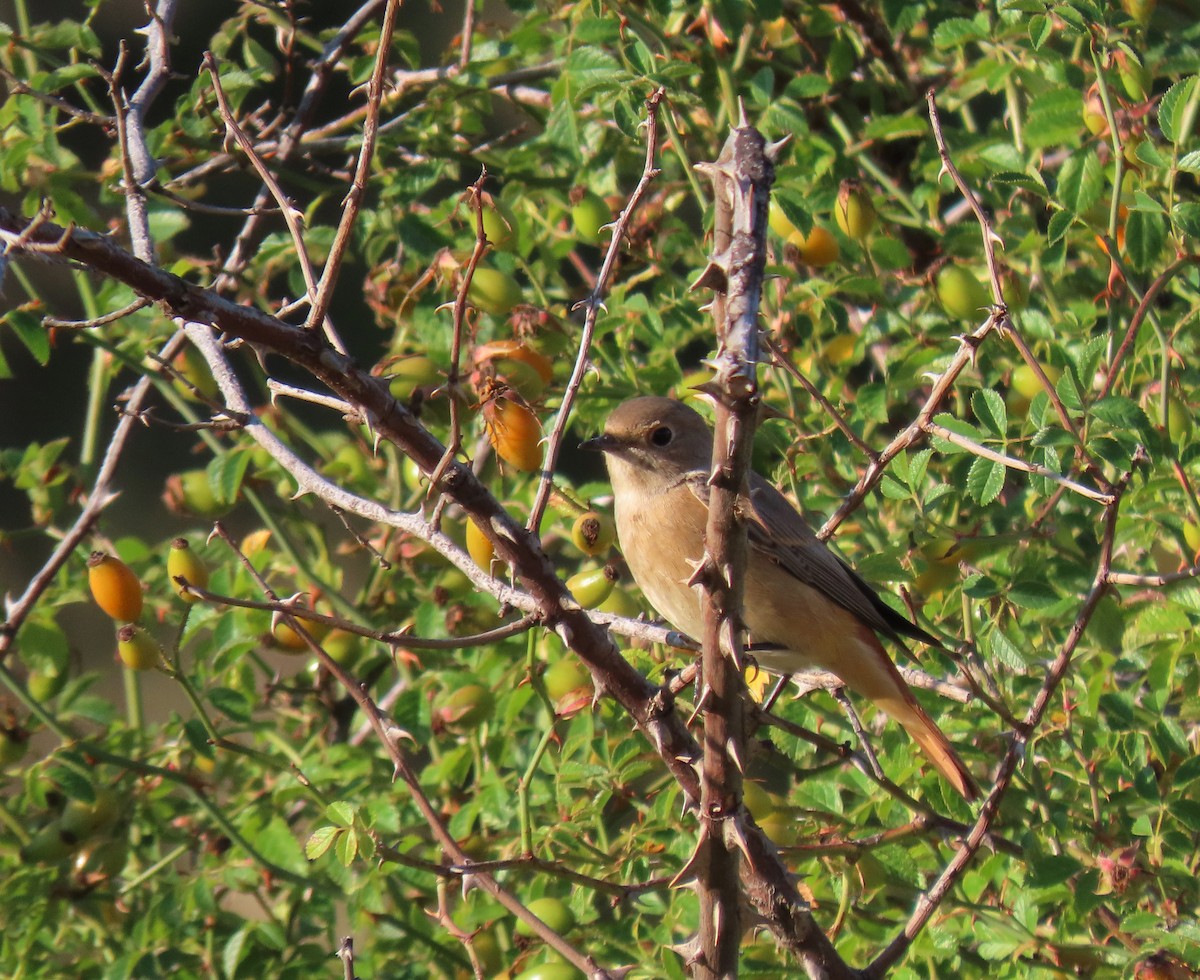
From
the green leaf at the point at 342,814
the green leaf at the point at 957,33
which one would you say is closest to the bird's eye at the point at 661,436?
the green leaf at the point at 957,33

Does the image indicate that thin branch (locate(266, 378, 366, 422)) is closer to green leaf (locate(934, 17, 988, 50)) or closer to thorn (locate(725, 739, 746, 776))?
thorn (locate(725, 739, 746, 776))

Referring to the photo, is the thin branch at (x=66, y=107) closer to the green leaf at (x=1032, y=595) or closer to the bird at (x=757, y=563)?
the bird at (x=757, y=563)

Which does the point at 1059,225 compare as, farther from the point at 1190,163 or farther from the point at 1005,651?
the point at 1005,651

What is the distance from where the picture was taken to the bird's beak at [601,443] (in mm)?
3008

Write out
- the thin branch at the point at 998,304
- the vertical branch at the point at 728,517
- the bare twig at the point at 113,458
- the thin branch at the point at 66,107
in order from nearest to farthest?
the vertical branch at the point at 728,517, the thin branch at the point at 998,304, the thin branch at the point at 66,107, the bare twig at the point at 113,458

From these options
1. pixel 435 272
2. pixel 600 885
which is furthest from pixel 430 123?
pixel 600 885

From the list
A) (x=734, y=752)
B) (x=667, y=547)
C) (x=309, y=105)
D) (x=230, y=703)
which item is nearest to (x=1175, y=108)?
(x=667, y=547)

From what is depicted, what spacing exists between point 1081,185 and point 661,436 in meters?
1.07

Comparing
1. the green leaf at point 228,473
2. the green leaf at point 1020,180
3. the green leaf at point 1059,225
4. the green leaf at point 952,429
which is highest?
the green leaf at point 1020,180

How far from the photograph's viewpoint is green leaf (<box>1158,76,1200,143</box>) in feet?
7.52

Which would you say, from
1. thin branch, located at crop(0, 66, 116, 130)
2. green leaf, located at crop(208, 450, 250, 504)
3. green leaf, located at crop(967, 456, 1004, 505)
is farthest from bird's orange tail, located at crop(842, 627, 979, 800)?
thin branch, located at crop(0, 66, 116, 130)

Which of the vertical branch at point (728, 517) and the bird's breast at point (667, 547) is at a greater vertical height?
the vertical branch at point (728, 517)

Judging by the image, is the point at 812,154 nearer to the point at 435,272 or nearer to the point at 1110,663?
the point at 435,272

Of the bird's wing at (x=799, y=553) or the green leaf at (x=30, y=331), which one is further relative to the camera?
the bird's wing at (x=799, y=553)
